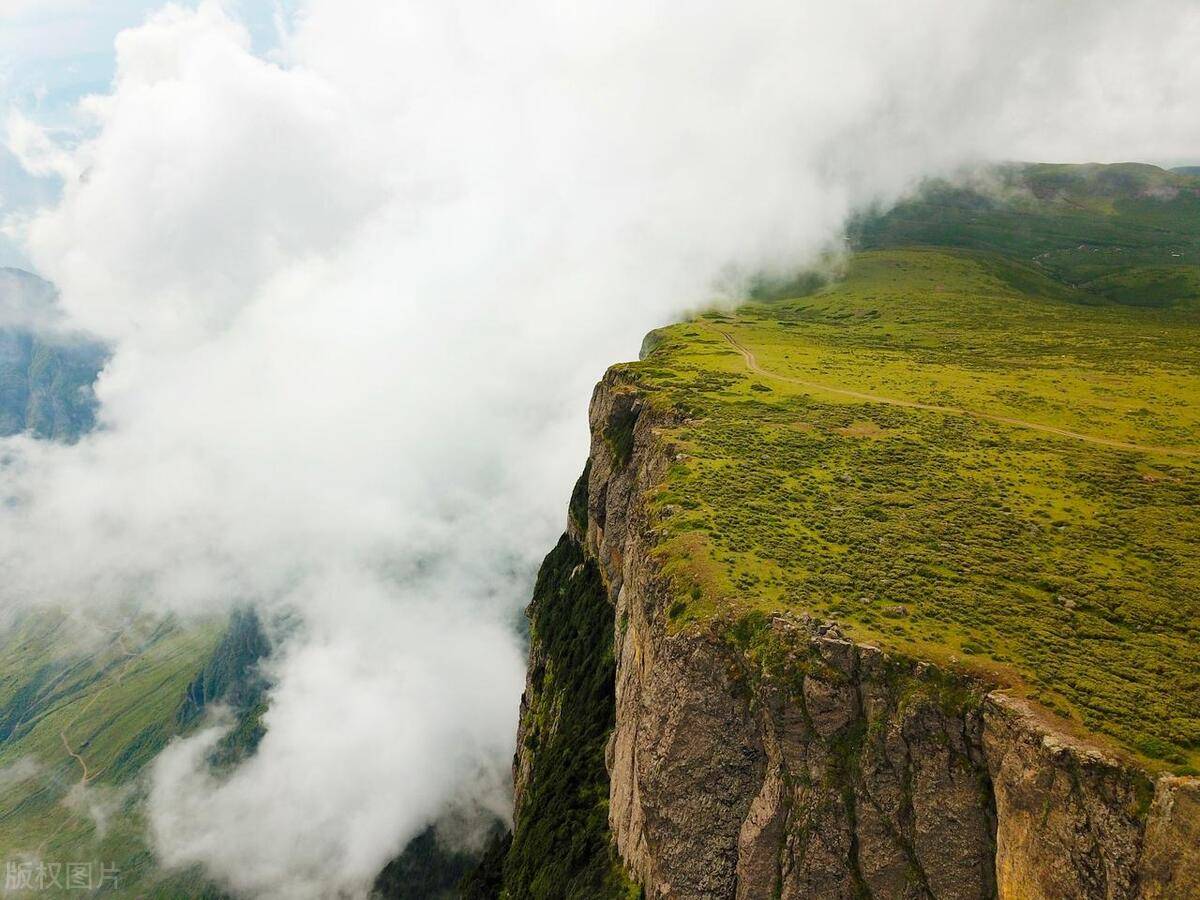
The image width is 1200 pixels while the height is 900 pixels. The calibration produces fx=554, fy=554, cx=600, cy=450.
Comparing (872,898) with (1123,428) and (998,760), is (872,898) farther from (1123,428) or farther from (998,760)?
(1123,428)

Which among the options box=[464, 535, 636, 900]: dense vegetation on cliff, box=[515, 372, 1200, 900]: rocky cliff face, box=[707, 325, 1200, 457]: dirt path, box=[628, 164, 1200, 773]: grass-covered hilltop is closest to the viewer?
box=[515, 372, 1200, 900]: rocky cliff face

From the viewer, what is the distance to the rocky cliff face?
29.1 metres

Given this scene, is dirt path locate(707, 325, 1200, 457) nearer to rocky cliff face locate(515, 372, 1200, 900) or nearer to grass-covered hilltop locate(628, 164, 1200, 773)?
grass-covered hilltop locate(628, 164, 1200, 773)

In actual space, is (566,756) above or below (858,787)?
below

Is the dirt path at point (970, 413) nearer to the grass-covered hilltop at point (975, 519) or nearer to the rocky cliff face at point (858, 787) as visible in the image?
the grass-covered hilltop at point (975, 519)

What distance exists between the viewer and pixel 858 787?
128ft

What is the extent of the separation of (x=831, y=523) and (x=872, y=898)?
3101cm

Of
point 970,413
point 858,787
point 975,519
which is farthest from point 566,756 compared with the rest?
point 970,413

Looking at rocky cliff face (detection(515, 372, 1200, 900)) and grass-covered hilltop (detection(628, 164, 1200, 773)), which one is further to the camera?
grass-covered hilltop (detection(628, 164, 1200, 773))

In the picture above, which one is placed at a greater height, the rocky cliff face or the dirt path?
the dirt path

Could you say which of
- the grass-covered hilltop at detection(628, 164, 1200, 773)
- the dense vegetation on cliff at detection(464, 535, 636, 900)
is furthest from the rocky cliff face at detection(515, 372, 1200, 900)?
the dense vegetation on cliff at detection(464, 535, 636, 900)

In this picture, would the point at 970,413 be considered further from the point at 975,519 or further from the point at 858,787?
the point at 858,787

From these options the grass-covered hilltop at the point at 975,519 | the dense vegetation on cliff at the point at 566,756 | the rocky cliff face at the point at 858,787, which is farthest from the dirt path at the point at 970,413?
the rocky cliff face at the point at 858,787

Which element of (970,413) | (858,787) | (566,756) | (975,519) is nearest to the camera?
(858,787)
